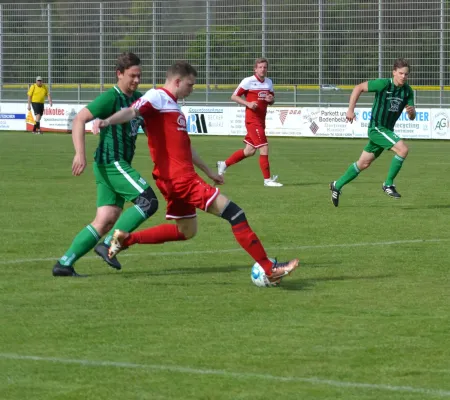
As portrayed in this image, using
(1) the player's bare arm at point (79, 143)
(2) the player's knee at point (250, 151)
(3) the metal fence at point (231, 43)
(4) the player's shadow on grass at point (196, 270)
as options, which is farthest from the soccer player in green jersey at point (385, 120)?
(3) the metal fence at point (231, 43)

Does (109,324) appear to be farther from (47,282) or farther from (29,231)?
(29,231)

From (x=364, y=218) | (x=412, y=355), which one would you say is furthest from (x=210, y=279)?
(x=364, y=218)

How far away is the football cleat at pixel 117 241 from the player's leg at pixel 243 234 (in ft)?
2.64

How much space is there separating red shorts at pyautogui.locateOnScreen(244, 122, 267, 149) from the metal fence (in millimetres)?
16489

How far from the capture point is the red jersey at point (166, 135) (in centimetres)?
880

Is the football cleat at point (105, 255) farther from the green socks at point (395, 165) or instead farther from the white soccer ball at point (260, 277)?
the green socks at point (395, 165)

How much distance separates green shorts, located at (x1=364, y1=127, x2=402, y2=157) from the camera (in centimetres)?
1595

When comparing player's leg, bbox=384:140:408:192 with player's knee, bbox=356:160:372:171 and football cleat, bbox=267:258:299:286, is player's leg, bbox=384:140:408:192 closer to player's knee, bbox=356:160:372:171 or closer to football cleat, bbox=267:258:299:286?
player's knee, bbox=356:160:372:171

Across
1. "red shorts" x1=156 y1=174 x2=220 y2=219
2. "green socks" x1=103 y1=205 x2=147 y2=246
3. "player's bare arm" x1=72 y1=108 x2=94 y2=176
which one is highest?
"player's bare arm" x1=72 y1=108 x2=94 y2=176

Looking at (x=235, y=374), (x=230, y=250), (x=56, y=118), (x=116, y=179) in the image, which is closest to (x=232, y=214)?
(x=116, y=179)

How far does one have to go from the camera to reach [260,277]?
890 cm

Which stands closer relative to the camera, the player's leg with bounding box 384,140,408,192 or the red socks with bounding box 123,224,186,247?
the red socks with bounding box 123,224,186,247

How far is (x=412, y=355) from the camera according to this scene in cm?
657

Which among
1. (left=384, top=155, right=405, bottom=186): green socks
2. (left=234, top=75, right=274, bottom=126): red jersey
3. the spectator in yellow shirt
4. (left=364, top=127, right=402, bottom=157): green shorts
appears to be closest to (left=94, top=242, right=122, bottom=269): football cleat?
(left=364, top=127, right=402, bottom=157): green shorts
